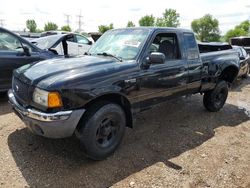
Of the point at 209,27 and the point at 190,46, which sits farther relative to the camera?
the point at 209,27

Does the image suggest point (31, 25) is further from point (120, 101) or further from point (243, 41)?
point (120, 101)

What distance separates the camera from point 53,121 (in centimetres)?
325

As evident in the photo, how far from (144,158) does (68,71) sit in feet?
5.26

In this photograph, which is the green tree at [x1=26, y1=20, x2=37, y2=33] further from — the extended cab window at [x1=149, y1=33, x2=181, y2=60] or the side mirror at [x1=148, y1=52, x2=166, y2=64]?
the side mirror at [x1=148, y1=52, x2=166, y2=64]

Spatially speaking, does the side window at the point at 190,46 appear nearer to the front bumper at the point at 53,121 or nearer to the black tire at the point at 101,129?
the black tire at the point at 101,129

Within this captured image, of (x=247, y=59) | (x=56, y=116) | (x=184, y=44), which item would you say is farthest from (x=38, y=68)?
(x=247, y=59)

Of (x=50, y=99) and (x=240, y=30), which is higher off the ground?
(x=240, y=30)

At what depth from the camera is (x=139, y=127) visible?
5.11 metres

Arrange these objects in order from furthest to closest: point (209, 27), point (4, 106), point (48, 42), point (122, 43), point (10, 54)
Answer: point (209, 27) → point (48, 42) → point (10, 54) → point (4, 106) → point (122, 43)

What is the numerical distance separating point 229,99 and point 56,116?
5.60 m

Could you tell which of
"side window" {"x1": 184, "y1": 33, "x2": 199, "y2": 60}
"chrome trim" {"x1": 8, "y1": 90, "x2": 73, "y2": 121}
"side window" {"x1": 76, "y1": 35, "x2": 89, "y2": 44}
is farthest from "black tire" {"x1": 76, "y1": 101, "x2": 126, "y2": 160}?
"side window" {"x1": 76, "y1": 35, "x2": 89, "y2": 44}

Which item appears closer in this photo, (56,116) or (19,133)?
(56,116)

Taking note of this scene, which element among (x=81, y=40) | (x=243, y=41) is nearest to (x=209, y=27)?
(x=243, y=41)

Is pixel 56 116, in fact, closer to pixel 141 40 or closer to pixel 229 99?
pixel 141 40
